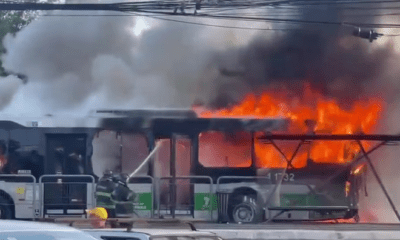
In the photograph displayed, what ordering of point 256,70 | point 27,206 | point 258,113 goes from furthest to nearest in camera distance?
point 256,70 < point 258,113 < point 27,206

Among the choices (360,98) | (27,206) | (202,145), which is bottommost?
(27,206)

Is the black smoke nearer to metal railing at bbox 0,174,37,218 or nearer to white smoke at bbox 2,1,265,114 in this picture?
white smoke at bbox 2,1,265,114

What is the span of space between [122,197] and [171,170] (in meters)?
1.63

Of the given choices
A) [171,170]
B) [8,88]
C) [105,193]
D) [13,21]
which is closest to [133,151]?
[171,170]

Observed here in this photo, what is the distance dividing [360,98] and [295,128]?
13.4 feet

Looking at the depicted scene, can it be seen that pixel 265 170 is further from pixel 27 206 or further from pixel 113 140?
pixel 27 206

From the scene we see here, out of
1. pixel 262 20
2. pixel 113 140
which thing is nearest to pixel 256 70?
pixel 262 20

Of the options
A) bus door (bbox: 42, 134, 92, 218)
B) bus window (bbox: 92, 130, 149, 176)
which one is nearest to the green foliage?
bus door (bbox: 42, 134, 92, 218)

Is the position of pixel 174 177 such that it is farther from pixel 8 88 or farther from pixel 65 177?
pixel 8 88

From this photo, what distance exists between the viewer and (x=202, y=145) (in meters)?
24.7

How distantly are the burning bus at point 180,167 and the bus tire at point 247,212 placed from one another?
0.02 meters

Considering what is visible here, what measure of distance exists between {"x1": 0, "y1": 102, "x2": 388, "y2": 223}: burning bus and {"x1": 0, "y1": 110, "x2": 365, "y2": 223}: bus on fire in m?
0.02

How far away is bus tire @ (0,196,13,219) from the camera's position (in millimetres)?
23719

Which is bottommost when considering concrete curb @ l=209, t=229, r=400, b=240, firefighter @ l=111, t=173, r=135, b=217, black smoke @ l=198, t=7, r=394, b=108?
concrete curb @ l=209, t=229, r=400, b=240
